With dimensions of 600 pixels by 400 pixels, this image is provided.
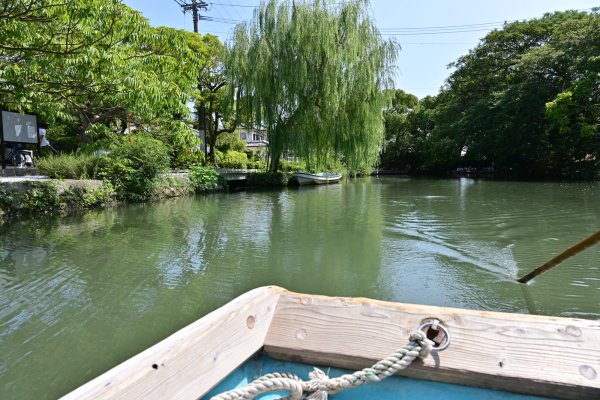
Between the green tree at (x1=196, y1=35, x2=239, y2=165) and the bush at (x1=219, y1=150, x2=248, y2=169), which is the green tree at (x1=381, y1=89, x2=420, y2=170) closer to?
the bush at (x1=219, y1=150, x2=248, y2=169)

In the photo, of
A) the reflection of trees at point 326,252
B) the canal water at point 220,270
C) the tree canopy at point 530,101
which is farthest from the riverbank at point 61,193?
the tree canopy at point 530,101

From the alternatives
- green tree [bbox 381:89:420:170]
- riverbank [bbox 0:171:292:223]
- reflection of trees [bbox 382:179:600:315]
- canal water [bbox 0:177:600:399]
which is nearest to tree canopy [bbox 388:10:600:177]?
green tree [bbox 381:89:420:170]

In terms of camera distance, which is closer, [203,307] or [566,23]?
[203,307]

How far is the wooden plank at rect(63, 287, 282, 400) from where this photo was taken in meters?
1.01

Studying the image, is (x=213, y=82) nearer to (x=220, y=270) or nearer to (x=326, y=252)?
(x=326, y=252)

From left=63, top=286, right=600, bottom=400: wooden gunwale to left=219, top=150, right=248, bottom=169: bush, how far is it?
2404cm

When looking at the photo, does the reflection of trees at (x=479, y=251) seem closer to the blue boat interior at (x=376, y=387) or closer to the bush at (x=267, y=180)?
the blue boat interior at (x=376, y=387)

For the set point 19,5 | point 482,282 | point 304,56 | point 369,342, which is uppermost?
point 304,56

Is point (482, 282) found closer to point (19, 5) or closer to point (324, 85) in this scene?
point (19, 5)

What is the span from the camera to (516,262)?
5477 millimetres

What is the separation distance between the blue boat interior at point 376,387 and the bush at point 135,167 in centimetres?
1323

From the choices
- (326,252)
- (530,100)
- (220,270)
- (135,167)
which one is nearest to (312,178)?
(135,167)

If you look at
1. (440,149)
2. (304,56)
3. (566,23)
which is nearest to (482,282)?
(304,56)

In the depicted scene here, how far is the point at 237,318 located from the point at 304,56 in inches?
633
